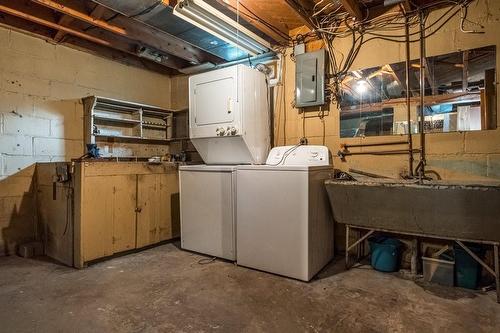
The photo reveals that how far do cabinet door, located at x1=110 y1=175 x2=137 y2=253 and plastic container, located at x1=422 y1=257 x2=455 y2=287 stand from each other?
3.05m

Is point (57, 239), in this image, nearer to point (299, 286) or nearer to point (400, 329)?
point (299, 286)

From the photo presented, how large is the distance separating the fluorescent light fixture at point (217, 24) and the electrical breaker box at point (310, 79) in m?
0.51

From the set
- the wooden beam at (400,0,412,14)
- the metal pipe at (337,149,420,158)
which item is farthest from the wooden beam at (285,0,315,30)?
the metal pipe at (337,149,420,158)

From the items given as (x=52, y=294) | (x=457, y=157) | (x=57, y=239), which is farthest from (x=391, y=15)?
(x=57, y=239)

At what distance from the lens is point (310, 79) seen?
3.32 metres

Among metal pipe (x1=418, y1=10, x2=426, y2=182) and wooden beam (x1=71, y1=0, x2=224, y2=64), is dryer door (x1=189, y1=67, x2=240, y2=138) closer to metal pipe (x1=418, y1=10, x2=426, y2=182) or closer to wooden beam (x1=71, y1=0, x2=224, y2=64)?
wooden beam (x1=71, y1=0, x2=224, y2=64)

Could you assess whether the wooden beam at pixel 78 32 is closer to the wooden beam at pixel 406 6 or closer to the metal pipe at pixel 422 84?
the wooden beam at pixel 406 6

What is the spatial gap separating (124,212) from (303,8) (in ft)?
9.69

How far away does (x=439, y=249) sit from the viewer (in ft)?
8.75

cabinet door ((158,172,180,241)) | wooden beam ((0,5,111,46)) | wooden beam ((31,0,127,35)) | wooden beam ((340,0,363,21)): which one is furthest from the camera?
cabinet door ((158,172,180,241))

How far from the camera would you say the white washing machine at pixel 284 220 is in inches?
98.2

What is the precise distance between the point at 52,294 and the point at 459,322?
3.04m

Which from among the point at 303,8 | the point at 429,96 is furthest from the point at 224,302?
the point at 303,8

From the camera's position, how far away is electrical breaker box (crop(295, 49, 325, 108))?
10.7 ft
